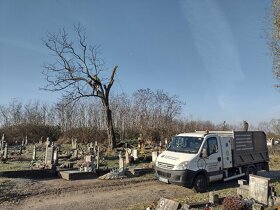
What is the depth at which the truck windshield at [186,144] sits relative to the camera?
1236 cm

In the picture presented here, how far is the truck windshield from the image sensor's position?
12359 mm

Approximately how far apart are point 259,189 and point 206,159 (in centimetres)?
287

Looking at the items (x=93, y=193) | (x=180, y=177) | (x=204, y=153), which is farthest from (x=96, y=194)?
(x=204, y=153)

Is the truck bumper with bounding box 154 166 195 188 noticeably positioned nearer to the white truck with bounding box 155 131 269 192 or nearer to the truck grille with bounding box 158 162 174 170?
the white truck with bounding box 155 131 269 192

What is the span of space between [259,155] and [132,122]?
24.5 metres

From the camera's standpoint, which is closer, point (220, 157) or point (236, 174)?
point (220, 157)

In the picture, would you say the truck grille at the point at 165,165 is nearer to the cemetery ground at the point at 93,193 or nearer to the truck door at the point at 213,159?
the cemetery ground at the point at 93,193

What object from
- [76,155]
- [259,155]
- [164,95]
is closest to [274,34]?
[259,155]

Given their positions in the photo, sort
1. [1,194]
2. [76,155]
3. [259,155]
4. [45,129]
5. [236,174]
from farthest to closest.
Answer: [45,129]
[76,155]
[259,155]
[236,174]
[1,194]

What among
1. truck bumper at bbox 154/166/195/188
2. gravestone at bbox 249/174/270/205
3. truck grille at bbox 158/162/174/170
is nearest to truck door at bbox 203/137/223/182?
truck bumper at bbox 154/166/195/188

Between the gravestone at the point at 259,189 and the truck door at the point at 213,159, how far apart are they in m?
2.49

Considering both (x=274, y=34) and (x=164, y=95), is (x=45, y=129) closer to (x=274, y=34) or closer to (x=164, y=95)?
(x=164, y=95)

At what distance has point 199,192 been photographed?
11883 mm

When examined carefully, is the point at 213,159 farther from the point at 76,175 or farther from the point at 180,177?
the point at 76,175
